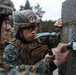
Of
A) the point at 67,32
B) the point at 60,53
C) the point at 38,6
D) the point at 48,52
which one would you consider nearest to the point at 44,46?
the point at 48,52

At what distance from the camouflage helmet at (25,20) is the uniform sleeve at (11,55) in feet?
1.08

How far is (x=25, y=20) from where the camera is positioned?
3498mm

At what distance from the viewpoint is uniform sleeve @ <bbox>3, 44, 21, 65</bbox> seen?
3.11m

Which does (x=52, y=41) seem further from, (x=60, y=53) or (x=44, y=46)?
(x=60, y=53)

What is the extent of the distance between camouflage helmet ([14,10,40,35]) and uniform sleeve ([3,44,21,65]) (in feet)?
1.08

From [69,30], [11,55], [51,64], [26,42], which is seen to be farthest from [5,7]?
[26,42]

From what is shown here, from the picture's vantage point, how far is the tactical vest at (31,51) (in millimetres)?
3311

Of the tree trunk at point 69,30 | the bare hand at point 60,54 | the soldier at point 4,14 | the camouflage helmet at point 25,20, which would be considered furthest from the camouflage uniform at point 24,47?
the soldier at point 4,14

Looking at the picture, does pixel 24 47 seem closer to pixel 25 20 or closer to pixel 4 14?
pixel 25 20

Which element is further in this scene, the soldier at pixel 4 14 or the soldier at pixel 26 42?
the soldier at pixel 26 42

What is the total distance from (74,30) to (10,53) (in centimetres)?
67

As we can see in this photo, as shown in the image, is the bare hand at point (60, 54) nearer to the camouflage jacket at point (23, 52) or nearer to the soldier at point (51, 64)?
the soldier at point (51, 64)

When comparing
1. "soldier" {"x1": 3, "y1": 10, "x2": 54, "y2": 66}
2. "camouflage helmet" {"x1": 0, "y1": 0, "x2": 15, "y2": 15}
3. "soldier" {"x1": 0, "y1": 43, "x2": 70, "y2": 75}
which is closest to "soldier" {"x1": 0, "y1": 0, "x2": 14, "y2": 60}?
"camouflage helmet" {"x1": 0, "y1": 0, "x2": 15, "y2": 15}

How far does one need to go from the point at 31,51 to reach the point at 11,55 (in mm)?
346
